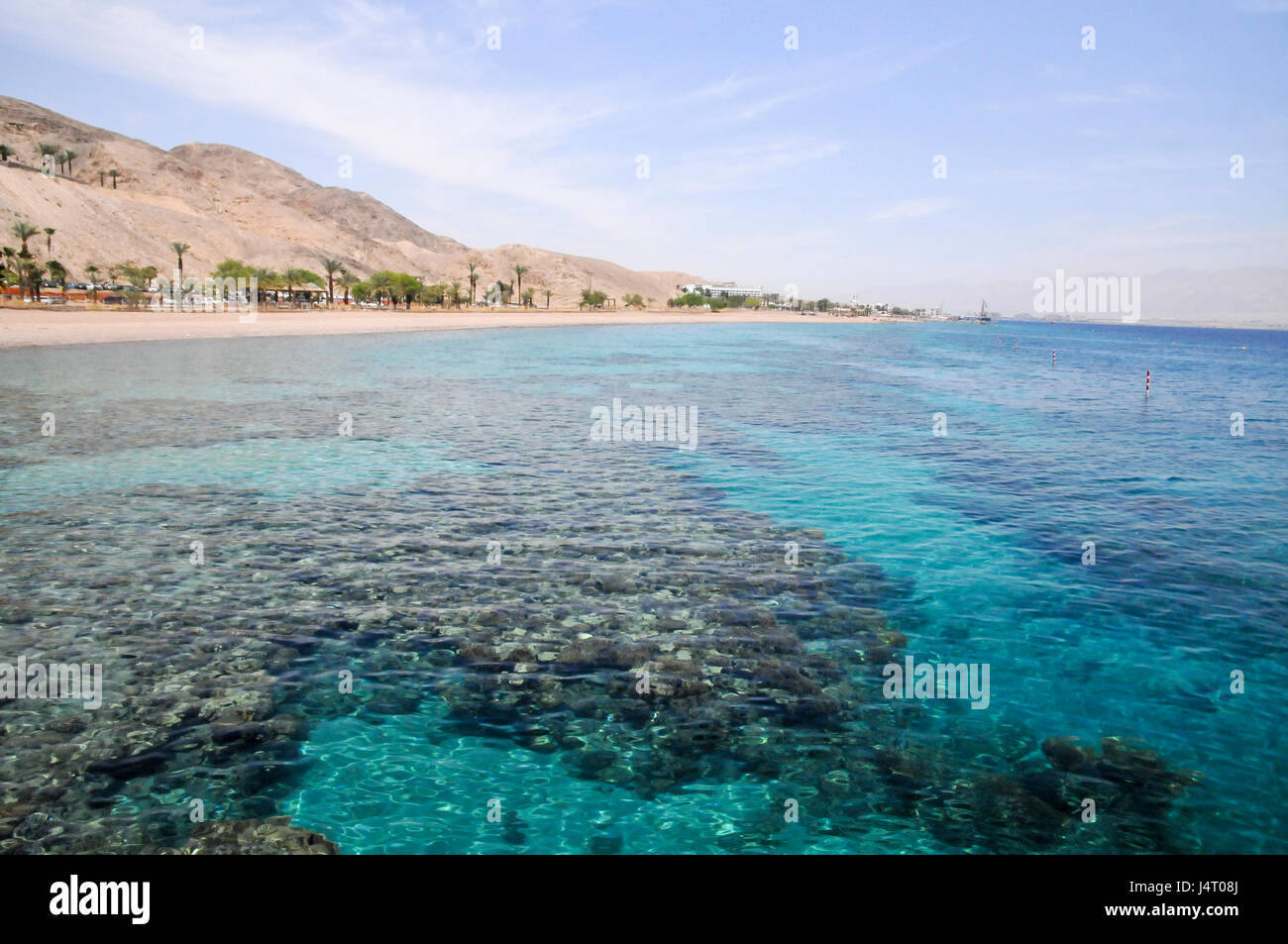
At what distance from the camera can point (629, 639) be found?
11562mm

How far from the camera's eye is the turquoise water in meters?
7.81

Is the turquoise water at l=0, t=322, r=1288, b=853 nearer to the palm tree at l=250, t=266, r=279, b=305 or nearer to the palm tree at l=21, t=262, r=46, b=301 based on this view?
the palm tree at l=21, t=262, r=46, b=301

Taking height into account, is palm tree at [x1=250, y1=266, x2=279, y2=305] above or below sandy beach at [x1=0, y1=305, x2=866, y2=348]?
above

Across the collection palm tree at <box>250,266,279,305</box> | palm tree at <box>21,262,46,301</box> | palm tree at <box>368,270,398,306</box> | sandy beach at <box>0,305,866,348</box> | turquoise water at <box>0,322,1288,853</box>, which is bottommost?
turquoise water at <box>0,322,1288,853</box>

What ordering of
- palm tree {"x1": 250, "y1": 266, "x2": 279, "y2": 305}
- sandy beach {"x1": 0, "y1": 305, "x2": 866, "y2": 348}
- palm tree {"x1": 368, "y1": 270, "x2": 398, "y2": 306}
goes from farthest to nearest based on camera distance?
palm tree {"x1": 368, "y1": 270, "x2": 398, "y2": 306}
palm tree {"x1": 250, "y1": 266, "x2": 279, "y2": 305}
sandy beach {"x1": 0, "y1": 305, "x2": 866, "y2": 348}

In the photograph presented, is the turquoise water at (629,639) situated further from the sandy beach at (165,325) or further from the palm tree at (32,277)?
the palm tree at (32,277)

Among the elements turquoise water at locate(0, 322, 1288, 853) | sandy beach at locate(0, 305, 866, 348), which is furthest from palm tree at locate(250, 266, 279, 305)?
turquoise water at locate(0, 322, 1288, 853)

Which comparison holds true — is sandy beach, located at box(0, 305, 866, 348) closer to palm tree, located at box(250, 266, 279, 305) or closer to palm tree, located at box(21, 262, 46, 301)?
palm tree, located at box(21, 262, 46, 301)

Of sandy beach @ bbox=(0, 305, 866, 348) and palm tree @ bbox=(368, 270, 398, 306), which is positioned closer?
sandy beach @ bbox=(0, 305, 866, 348)

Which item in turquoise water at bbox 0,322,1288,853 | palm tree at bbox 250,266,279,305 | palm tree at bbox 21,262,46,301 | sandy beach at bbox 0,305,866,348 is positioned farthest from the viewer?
palm tree at bbox 250,266,279,305

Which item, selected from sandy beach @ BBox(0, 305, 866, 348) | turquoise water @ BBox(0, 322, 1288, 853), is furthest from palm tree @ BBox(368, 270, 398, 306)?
turquoise water @ BBox(0, 322, 1288, 853)

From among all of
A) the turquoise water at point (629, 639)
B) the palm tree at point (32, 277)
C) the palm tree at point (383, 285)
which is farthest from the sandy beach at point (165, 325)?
the turquoise water at point (629, 639)

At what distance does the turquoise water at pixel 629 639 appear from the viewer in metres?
7.81
